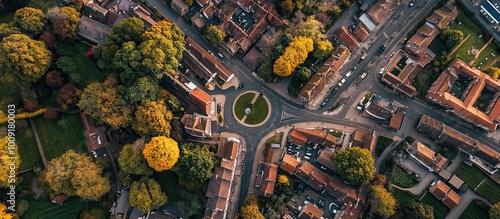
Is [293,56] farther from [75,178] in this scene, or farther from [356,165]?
[75,178]

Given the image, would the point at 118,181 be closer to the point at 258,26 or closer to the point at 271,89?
the point at 271,89

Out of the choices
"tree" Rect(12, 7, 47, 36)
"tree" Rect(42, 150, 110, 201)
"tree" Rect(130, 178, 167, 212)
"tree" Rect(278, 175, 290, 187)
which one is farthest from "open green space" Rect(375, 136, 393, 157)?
"tree" Rect(12, 7, 47, 36)

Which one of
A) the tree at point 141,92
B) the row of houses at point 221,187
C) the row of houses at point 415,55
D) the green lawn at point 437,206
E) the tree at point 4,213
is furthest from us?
the row of houses at point 415,55

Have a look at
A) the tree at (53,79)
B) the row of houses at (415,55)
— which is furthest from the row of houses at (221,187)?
the row of houses at (415,55)

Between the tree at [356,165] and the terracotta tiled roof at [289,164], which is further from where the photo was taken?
the terracotta tiled roof at [289,164]

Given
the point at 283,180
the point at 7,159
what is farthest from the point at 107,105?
the point at 283,180

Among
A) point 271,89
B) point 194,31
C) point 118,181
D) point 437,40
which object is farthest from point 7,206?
point 437,40

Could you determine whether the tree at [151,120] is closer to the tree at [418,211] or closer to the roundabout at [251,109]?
the roundabout at [251,109]

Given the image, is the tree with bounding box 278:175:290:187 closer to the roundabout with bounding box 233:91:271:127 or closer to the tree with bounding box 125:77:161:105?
the roundabout with bounding box 233:91:271:127
